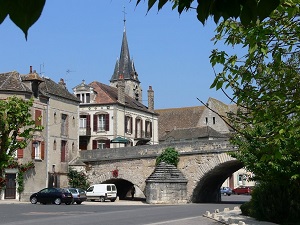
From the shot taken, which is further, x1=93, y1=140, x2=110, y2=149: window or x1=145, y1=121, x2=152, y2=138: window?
x1=145, y1=121, x2=152, y2=138: window

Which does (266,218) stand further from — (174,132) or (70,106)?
(174,132)

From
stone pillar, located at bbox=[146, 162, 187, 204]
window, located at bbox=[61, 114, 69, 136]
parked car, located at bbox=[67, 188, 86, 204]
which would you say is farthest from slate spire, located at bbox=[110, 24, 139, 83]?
parked car, located at bbox=[67, 188, 86, 204]

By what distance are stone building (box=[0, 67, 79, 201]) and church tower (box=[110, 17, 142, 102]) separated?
865 inches

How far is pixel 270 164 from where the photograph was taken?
19.0 metres

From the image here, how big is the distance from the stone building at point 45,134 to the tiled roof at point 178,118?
25706mm

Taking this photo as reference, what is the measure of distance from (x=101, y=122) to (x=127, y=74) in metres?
15.5

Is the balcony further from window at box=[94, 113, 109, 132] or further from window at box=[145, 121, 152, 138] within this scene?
window at box=[145, 121, 152, 138]

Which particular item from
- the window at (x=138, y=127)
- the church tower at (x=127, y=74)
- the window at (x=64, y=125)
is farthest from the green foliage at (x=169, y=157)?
the church tower at (x=127, y=74)

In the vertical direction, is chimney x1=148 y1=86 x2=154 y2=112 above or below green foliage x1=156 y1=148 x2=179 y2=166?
above

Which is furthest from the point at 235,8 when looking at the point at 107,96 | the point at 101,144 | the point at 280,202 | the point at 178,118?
the point at 178,118

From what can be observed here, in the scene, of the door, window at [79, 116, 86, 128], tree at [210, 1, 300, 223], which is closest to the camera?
tree at [210, 1, 300, 223]

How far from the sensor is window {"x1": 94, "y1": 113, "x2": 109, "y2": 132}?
5282 centimetres

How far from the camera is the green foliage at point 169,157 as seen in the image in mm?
39656

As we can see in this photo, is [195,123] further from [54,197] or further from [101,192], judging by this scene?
[54,197]
